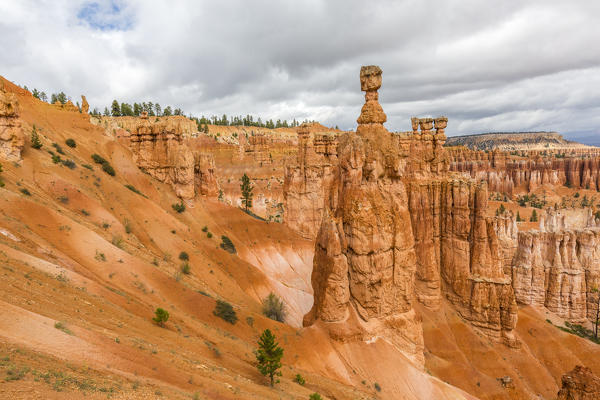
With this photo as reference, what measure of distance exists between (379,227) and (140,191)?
111 feet

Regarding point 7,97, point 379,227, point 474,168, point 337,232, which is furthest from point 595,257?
point 474,168

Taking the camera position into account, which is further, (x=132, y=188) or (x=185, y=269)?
(x=132, y=188)

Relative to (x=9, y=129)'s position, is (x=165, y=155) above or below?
below

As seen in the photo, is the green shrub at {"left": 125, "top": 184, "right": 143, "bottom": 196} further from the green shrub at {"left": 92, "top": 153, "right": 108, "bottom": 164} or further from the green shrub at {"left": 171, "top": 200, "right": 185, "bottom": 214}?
the green shrub at {"left": 92, "top": 153, "right": 108, "bottom": 164}

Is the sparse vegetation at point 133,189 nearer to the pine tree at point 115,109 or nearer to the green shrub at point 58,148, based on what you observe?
the green shrub at point 58,148

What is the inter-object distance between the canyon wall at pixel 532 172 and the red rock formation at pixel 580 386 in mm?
110837

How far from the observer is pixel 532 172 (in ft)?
408

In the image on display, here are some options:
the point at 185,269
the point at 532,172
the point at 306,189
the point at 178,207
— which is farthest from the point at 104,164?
the point at 532,172

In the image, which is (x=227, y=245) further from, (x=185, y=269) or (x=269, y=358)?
(x=269, y=358)

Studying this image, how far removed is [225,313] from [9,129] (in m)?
24.8

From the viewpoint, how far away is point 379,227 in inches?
896

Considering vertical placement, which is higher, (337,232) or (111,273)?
(337,232)

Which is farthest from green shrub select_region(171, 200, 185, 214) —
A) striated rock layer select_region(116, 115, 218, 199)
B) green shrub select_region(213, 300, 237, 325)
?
green shrub select_region(213, 300, 237, 325)

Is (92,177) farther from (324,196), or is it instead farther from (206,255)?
(324,196)
